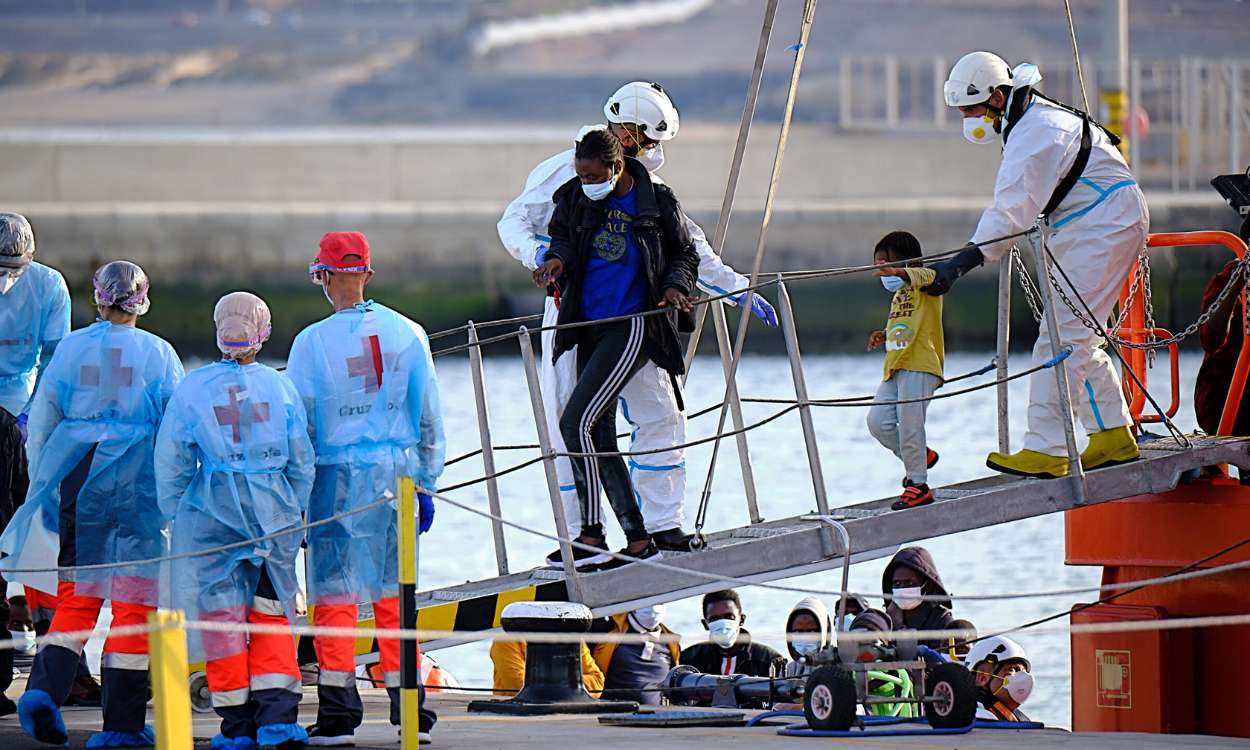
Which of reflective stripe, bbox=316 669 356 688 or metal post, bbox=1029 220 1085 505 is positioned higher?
Result: metal post, bbox=1029 220 1085 505

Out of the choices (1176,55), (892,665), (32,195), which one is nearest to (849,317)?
(32,195)

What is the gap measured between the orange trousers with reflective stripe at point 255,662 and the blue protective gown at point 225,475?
5 cm

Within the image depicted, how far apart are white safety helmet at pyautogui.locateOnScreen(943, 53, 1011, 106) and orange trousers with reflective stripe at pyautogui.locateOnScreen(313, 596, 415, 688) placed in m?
3.21

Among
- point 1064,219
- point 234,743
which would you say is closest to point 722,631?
point 1064,219

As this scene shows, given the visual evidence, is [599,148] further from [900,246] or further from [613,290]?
[900,246]

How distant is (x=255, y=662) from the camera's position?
26.1 ft

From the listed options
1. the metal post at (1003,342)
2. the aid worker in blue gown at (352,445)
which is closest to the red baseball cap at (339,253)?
the aid worker in blue gown at (352,445)

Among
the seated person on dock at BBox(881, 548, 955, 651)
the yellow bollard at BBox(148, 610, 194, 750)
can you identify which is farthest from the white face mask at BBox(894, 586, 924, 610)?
the yellow bollard at BBox(148, 610, 194, 750)

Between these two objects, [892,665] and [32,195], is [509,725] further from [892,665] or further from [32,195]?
[32,195]

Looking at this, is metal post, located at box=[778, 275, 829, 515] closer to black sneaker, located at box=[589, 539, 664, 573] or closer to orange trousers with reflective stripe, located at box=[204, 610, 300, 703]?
black sneaker, located at box=[589, 539, 664, 573]

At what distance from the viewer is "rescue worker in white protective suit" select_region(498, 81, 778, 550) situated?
372 inches

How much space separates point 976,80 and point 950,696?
8.62 ft

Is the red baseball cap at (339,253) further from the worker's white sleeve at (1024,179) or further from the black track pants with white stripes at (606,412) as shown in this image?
the worker's white sleeve at (1024,179)

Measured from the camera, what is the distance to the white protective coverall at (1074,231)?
933 centimetres
